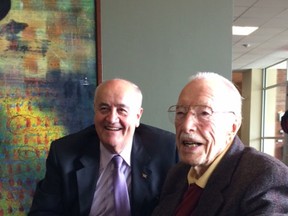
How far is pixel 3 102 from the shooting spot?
2102mm

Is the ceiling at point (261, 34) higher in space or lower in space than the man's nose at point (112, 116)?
higher

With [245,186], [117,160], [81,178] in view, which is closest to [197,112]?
[245,186]

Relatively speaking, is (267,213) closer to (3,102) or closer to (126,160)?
(126,160)

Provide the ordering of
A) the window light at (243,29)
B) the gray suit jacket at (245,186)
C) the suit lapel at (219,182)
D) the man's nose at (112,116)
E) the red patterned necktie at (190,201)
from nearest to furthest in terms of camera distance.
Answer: the gray suit jacket at (245,186)
the suit lapel at (219,182)
the red patterned necktie at (190,201)
the man's nose at (112,116)
the window light at (243,29)

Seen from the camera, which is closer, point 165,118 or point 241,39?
point 165,118

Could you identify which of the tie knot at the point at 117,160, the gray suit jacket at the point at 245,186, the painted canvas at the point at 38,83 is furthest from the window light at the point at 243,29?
the gray suit jacket at the point at 245,186

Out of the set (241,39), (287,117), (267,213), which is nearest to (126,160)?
(267,213)

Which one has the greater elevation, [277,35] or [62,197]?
[277,35]

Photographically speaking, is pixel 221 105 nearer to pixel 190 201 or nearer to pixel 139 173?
pixel 190 201

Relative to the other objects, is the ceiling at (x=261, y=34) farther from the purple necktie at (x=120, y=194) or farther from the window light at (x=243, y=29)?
the purple necktie at (x=120, y=194)

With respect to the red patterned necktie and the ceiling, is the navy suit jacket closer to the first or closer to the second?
the red patterned necktie

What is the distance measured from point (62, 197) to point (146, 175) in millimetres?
428

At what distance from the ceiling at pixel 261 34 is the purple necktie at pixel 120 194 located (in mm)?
4028

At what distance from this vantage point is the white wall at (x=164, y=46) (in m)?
2.22
